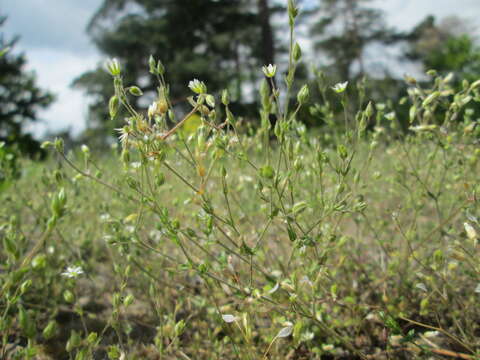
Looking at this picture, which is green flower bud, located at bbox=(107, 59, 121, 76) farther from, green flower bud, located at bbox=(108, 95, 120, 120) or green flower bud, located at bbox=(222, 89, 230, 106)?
green flower bud, located at bbox=(222, 89, 230, 106)

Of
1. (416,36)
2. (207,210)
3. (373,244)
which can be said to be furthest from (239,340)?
(416,36)

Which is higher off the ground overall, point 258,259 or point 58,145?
point 58,145

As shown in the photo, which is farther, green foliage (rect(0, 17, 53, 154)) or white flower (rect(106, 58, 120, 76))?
green foliage (rect(0, 17, 53, 154))

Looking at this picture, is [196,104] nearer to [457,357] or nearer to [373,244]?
[457,357]

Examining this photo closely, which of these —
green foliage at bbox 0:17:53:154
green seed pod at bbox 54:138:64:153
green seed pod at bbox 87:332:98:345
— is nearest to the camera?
green seed pod at bbox 87:332:98:345

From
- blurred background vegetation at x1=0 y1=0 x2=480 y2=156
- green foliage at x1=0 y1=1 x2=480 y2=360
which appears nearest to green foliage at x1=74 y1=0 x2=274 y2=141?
blurred background vegetation at x1=0 y1=0 x2=480 y2=156

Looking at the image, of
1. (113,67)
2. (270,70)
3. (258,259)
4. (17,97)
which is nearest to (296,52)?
(270,70)

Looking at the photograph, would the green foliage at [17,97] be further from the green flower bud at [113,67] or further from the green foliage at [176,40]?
the green flower bud at [113,67]

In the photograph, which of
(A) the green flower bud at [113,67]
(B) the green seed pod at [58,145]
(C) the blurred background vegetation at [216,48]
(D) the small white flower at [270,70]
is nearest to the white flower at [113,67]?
(A) the green flower bud at [113,67]

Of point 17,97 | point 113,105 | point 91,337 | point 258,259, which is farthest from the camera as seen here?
point 17,97

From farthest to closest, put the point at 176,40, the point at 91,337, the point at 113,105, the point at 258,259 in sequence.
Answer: the point at 176,40 → the point at 258,259 → the point at 113,105 → the point at 91,337

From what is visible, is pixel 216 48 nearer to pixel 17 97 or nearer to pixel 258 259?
pixel 17 97
